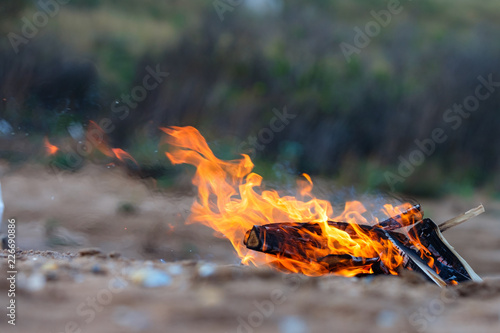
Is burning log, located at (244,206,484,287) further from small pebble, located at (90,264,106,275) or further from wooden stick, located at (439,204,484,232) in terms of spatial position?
small pebble, located at (90,264,106,275)

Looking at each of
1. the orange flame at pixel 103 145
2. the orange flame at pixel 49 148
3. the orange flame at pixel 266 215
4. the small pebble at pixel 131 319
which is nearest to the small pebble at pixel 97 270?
the small pebble at pixel 131 319

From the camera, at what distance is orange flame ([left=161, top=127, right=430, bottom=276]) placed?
9.48ft

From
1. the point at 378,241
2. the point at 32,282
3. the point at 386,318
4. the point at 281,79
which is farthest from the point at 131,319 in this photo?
the point at 281,79

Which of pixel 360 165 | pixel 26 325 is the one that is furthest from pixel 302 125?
pixel 26 325

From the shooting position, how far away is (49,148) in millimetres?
5418

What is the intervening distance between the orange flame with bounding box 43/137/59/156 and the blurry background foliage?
0.10 m

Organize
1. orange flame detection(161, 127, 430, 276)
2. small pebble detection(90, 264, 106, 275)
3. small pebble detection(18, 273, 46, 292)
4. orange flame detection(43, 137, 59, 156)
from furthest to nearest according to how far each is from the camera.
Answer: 1. orange flame detection(43, 137, 59, 156)
2. orange flame detection(161, 127, 430, 276)
3. small pebble detection(90, 264, 106, 275)
4. small pebble detection(18, 273, 46, 292)

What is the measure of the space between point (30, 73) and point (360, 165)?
4561 mm

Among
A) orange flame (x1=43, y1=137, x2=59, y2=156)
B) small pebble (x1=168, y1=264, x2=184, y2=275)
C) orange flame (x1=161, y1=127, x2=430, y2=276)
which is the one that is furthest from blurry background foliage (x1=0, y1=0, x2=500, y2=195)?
small pebble (x1=168, y1=264, x2=184, y2=275)

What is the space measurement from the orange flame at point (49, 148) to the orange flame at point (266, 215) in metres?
1.57

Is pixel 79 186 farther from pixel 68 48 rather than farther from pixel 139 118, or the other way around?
pixel 68 48

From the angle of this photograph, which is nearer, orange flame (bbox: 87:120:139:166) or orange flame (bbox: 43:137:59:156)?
orange flame (bbox: 43:137:59:156)

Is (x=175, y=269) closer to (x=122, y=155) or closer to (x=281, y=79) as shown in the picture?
→ (x=122, y=155)

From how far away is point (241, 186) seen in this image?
3.79 metres
